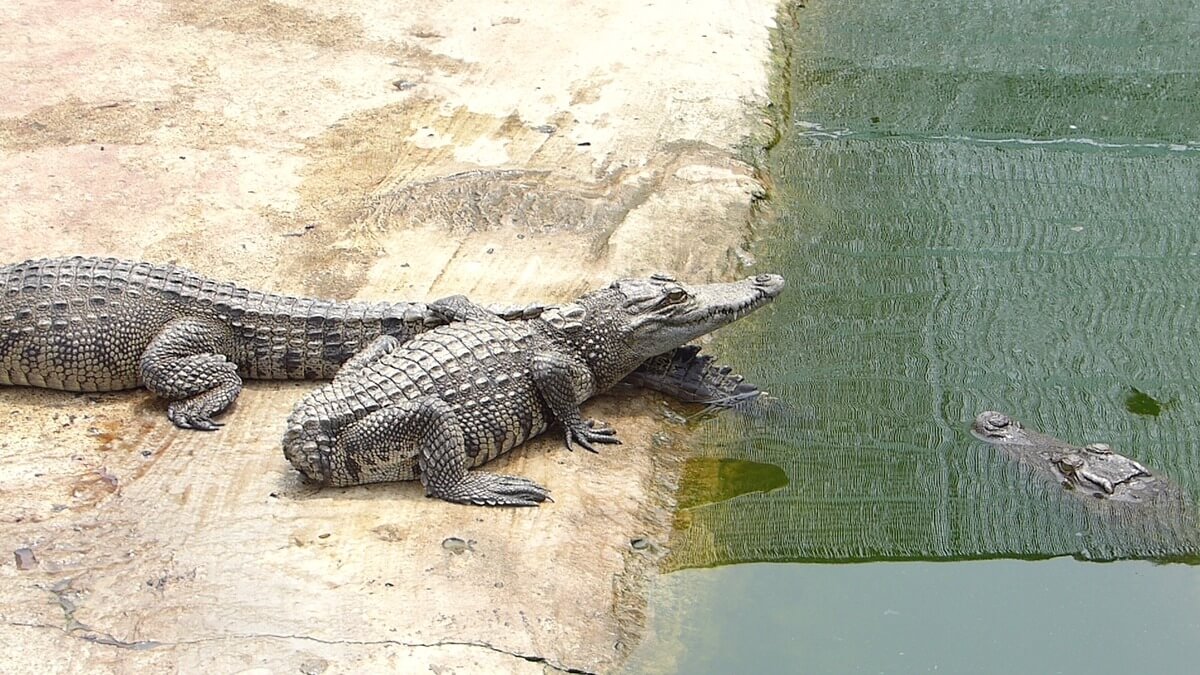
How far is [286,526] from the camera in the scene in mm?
4684

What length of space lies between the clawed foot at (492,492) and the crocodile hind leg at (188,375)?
1.16m

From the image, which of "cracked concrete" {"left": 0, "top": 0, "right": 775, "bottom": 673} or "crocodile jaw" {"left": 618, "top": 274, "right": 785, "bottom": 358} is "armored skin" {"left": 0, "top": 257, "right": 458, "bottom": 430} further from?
"crocodile jaw" {"left": 618, "top": 274, "right": 785, "bottom": 358}

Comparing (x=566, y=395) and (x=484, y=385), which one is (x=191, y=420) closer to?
(x=484, y=385)

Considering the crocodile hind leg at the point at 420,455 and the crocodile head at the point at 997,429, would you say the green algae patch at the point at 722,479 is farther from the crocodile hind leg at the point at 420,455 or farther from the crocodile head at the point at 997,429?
the crocodile head at the point at 997,429

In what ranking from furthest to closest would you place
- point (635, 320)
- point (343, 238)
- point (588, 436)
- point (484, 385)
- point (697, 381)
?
point (343, 238) < point (697, 381) < point (635, 320) < point (588, 436) < point (484, 385)

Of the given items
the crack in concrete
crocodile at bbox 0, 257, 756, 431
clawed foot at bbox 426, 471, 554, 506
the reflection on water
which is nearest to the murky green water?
the reflection on water

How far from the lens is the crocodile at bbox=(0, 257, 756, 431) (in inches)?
214

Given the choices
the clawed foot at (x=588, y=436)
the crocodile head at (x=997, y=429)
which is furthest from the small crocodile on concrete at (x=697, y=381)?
the crocodile head at (x=997, y=429)

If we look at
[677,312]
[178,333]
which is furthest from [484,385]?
[178,333]

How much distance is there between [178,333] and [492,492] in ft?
5.56

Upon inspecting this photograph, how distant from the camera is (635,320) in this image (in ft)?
18.3

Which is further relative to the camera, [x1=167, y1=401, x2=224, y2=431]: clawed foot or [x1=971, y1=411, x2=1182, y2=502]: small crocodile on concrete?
[x1=167, y1=401, x2=224, y2=431]: clawed foot

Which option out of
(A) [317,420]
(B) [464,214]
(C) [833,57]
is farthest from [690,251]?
(C) [833,57]

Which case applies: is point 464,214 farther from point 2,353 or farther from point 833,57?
point 833,57
